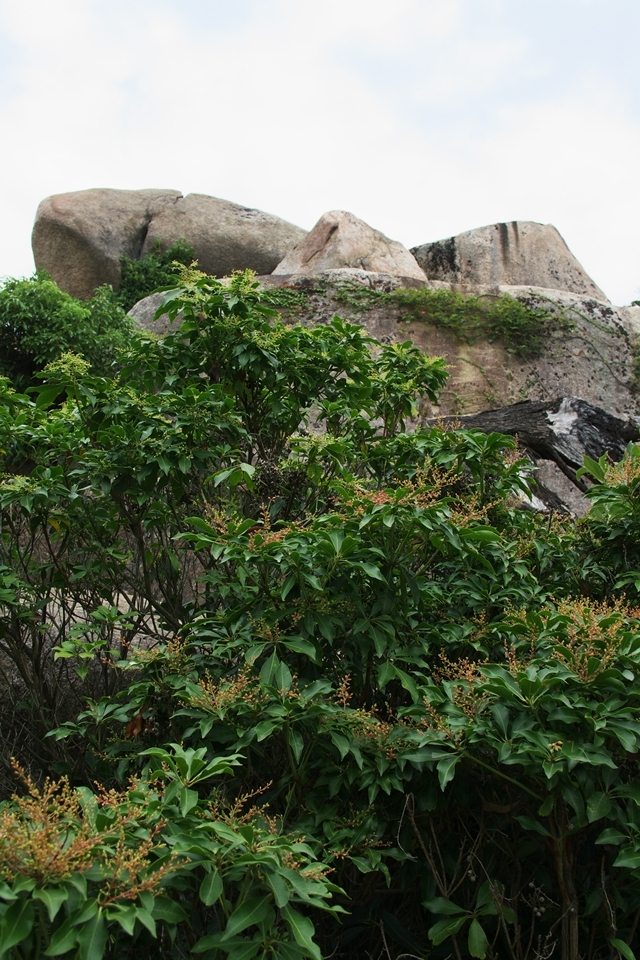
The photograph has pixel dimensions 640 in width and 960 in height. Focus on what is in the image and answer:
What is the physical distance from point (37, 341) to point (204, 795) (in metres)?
7.77

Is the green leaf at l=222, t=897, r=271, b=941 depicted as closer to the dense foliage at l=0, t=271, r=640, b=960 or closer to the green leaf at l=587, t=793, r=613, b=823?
the dense foliage at l=0, t=271, r=640, b=960

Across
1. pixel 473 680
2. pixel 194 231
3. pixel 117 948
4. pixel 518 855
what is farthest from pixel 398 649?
pixel 194 231

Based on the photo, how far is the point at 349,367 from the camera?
466cm

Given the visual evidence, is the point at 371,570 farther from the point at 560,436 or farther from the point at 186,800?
the point at 560,436

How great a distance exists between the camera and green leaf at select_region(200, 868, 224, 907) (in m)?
2.01

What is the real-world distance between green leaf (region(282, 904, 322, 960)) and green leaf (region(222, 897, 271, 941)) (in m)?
0.06

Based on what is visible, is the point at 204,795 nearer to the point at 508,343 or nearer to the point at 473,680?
the point at 473,680

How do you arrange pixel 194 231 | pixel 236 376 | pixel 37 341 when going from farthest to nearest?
pixel 194 231
pixel 37 341
pixel 236 376

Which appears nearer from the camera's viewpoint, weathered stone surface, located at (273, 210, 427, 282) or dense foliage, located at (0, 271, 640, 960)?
dense foliage, located at (0, 271, 640, 960)

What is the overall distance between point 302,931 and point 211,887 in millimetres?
243

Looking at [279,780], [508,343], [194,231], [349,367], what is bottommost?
[279,780]

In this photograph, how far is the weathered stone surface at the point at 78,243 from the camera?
1550 centimetres

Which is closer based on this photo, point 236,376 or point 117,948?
point 117,948

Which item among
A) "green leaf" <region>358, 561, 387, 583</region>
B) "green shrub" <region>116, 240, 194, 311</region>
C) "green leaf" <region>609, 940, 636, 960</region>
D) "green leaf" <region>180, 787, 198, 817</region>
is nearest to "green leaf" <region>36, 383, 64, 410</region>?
"green leaf" <region>358, 561, 387, 583</region>
